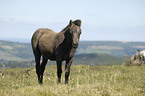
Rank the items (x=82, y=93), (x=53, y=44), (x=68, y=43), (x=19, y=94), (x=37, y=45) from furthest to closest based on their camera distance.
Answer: (x=37, y=45), (x=53, y=44), (x=68, y=43), (x=19, y=94), (x=82, y=93)

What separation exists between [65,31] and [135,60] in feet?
49.5

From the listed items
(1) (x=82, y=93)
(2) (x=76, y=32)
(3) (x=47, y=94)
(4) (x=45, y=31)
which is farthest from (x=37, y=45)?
(1) (x=82, y=93)

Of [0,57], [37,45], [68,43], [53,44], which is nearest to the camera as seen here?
[68,43]

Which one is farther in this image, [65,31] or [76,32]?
[65,31]

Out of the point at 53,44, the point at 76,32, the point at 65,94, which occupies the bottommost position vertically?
the point at 65,94

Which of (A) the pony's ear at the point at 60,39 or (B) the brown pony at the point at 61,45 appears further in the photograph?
Answer: (A) the pony's ear at the point at 60,39

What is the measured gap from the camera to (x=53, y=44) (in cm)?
850

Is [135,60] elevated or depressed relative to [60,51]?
depressed

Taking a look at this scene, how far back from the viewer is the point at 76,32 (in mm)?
7227

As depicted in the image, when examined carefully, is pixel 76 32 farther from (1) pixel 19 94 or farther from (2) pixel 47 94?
(1) pixel 19 94

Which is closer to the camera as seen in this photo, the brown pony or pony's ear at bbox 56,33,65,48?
the brown pony

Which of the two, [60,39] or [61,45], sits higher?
[60,39]

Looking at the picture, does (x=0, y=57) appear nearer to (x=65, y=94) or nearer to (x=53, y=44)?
(x=53, y=44)

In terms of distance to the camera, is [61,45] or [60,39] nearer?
[61,45]
